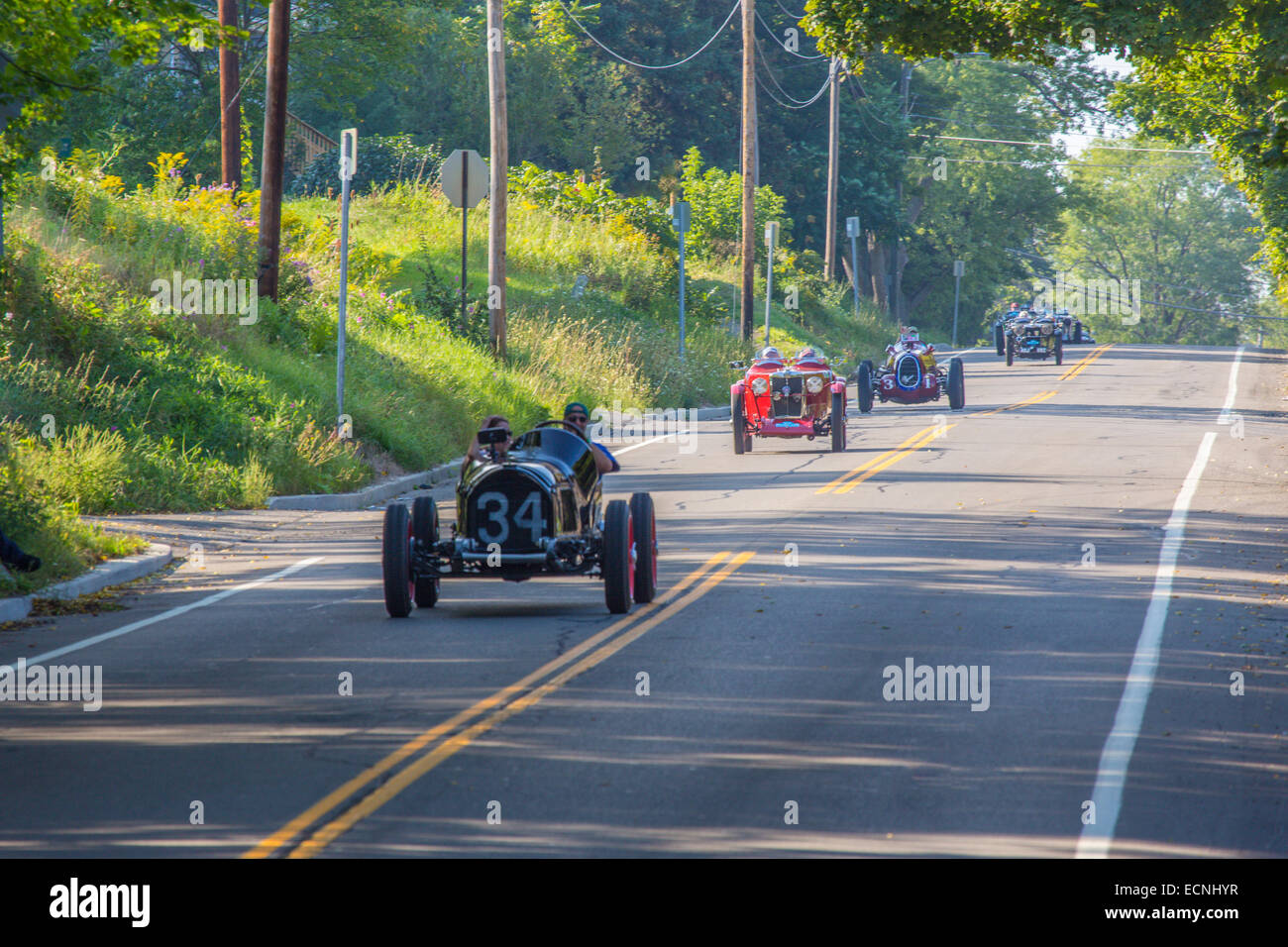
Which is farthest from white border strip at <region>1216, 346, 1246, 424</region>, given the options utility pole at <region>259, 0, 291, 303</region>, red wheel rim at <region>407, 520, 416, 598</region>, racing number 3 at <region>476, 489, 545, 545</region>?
red wheel rim at <region>407, 520, 416, 598</region>

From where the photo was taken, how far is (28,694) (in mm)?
9758

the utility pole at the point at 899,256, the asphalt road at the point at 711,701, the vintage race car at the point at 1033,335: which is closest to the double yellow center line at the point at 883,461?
the asphalt road at the point at 711,701

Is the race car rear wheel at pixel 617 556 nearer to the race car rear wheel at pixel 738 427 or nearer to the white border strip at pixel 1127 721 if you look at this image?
the white border strip at pixel 1127 721

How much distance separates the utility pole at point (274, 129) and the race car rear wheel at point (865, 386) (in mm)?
12608

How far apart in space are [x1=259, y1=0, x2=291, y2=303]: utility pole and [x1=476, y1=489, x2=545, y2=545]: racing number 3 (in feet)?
40.5

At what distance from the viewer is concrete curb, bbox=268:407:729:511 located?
19.5m

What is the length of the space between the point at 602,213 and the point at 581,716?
38484 mm

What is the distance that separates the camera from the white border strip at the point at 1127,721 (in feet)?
22.0

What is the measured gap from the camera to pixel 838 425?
2423 cm

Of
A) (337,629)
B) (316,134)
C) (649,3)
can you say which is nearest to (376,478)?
(337,629)

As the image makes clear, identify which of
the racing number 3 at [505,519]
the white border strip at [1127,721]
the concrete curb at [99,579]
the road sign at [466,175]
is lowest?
the white border strip at [1127,721]

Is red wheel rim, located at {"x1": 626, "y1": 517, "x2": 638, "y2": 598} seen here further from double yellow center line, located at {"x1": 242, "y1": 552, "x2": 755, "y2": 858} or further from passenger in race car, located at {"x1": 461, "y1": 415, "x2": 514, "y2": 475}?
passenger in race car, located at {"x1": 461, "y1": 415, "x2": 514, "y2": 475}

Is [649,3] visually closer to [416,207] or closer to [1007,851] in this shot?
[416,207]

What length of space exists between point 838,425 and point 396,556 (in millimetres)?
13544
